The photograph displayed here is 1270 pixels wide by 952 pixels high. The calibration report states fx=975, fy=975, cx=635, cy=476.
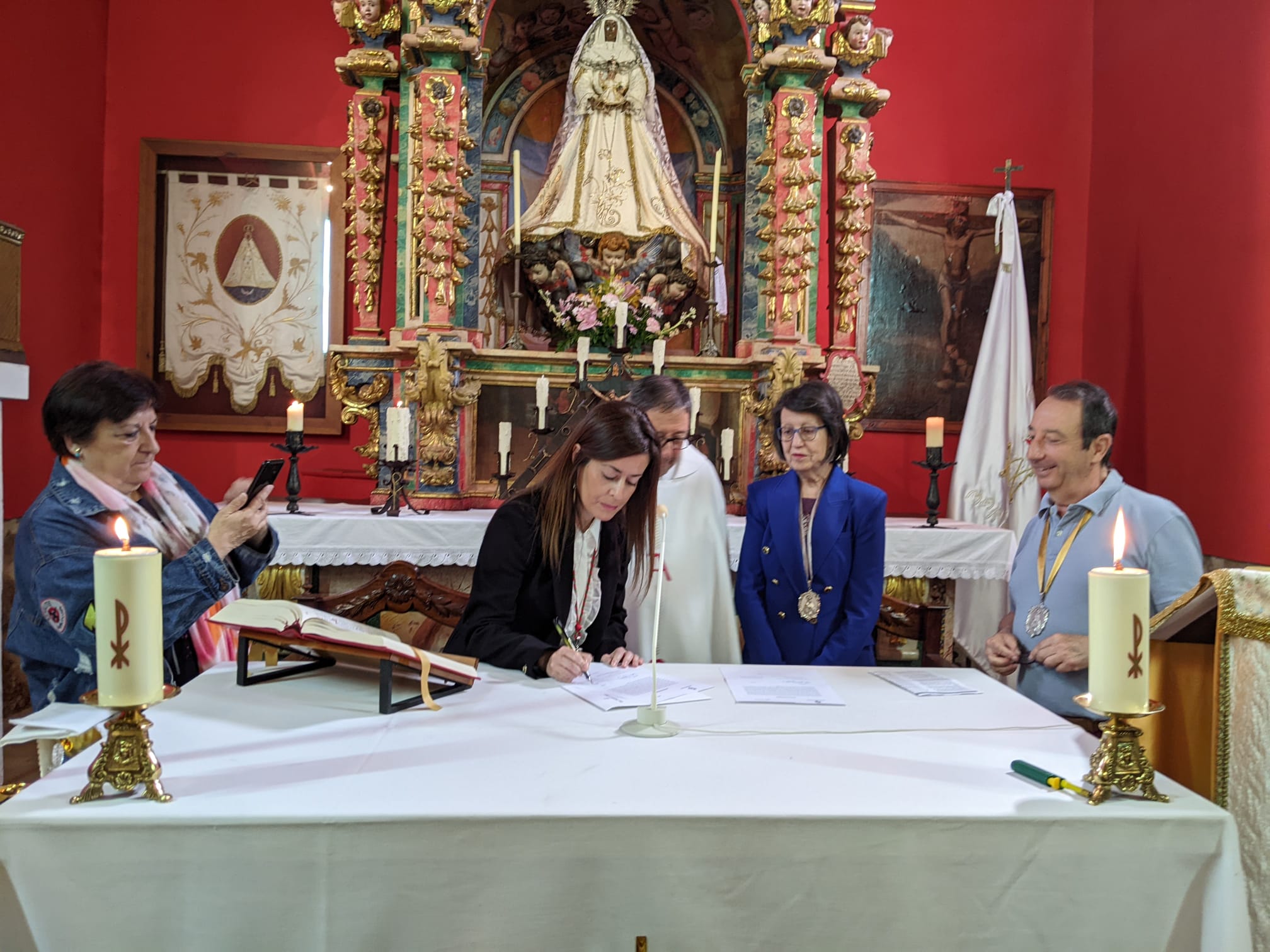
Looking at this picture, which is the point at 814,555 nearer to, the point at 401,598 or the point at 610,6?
the point at 401,598

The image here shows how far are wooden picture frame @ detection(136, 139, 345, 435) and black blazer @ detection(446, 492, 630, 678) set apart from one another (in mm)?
4118

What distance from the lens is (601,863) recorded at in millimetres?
1557

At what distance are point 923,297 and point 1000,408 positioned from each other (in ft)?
3.47

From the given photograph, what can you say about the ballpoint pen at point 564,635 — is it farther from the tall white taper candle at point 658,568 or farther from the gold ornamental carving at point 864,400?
the gold ornamental carving at point 864,400

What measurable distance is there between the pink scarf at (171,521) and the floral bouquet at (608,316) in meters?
2.82

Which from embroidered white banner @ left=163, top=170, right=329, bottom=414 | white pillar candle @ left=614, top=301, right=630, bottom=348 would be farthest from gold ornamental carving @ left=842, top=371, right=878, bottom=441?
embroidered white banner @ left=163, top=170, right=329, bottom=414

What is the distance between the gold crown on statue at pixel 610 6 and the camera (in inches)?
231

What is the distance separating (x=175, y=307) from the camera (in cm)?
638

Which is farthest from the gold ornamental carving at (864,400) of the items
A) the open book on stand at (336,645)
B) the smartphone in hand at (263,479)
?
the open book on stand at (336,645)

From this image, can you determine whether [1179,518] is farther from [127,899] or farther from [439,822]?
[127,899]

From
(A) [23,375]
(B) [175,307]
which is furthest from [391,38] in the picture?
(A) [23,375]

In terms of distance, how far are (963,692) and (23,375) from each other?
3870mm

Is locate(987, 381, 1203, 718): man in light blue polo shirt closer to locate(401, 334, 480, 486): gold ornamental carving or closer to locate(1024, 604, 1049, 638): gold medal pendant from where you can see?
locate(1024, 604, 1049, 638): gold medal pendant

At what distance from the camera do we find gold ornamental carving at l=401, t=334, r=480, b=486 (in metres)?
5.15
